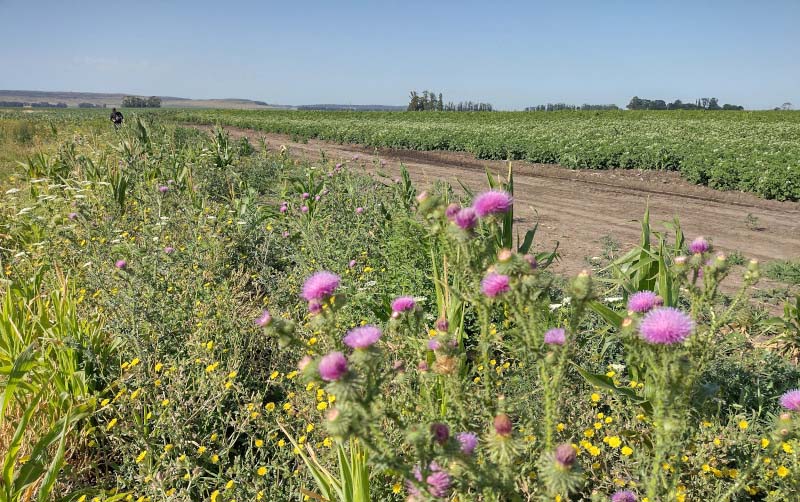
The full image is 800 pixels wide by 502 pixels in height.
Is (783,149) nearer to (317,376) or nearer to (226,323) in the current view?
(226,323)

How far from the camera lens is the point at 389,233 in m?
4.92

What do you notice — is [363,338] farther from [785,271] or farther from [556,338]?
[785,271]

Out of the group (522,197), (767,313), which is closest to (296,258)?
(767,313)

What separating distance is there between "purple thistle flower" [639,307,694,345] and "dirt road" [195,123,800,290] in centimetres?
276

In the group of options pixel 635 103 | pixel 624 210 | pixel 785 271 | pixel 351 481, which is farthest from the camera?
pixel 635 103

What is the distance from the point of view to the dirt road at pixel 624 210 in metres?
6.67

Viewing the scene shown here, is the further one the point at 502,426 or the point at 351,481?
the point at 351,481

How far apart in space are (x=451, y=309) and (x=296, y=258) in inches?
75.0

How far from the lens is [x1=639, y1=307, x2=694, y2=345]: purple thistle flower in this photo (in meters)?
1.23

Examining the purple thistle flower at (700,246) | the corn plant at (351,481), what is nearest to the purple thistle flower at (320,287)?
the corn plant at (351,481)

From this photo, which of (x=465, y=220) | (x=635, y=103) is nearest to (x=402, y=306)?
(x=465, y=220)

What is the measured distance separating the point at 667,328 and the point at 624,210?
27.4 ft

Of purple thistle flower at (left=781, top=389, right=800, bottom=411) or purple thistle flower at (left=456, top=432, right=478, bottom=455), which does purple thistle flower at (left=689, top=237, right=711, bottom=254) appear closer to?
purple thistle flower at (left=781, top=389, right=800, bottom=411)

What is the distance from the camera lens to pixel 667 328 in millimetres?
1245
